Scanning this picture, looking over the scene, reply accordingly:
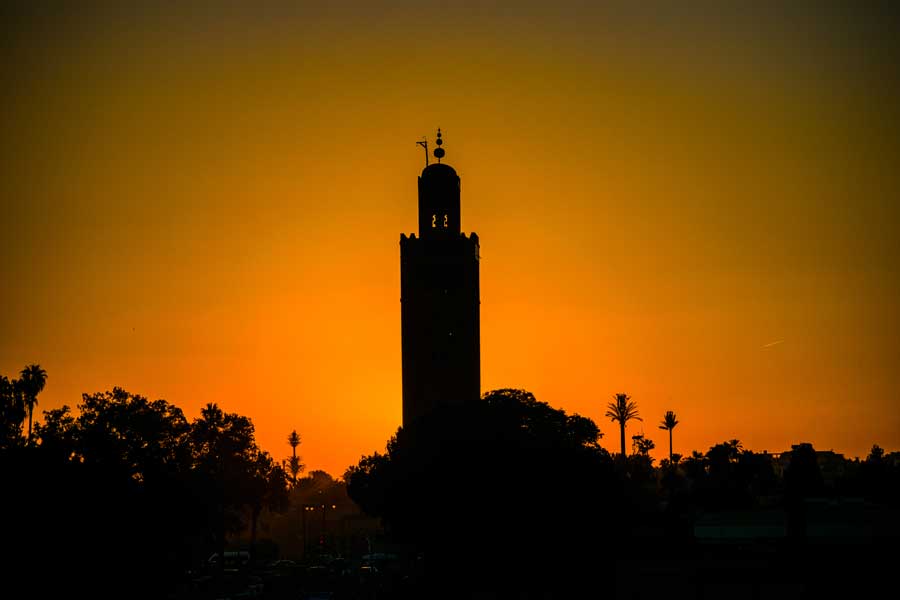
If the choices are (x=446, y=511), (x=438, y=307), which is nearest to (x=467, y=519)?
(x=446, y=511)

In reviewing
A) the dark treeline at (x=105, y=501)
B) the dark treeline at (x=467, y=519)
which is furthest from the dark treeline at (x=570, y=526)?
the dark treeline at (x=105, y=501)

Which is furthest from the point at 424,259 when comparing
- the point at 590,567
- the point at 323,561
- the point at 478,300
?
the point at 590,567

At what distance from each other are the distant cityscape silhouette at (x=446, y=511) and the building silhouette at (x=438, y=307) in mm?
112

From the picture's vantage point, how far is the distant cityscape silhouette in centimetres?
6519

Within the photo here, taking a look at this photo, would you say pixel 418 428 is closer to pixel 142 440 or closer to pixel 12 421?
pixel 142 440

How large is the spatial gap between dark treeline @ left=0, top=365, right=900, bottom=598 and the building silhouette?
147 inches

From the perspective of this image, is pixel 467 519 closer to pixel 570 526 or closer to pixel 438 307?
pixel 570 526

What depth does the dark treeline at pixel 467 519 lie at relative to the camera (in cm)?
6469

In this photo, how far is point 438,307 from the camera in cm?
11056

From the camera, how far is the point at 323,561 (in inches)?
4845

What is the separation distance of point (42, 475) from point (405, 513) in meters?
23.7

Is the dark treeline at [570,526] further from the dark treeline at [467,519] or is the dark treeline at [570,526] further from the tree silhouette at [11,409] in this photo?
the tree silhouette at [11,409]

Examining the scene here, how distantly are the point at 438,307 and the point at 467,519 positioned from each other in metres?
32.6

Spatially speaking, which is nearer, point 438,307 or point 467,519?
point 467,519
